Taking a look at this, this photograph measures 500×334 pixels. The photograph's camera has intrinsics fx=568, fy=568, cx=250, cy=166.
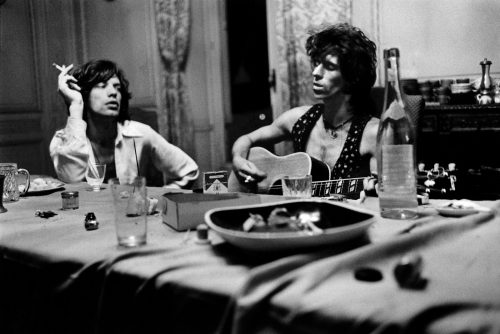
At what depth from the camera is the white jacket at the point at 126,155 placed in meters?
2.40

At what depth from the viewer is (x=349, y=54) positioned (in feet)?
8.05

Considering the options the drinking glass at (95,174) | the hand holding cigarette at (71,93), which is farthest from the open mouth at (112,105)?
the drinking glass at (95,174)

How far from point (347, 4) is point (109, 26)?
2415mm

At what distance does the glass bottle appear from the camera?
4.24 ft

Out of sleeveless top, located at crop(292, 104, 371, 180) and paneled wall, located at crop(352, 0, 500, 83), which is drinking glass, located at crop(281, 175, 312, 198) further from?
paneled wall, located at crop(352, 0, 500, 83)

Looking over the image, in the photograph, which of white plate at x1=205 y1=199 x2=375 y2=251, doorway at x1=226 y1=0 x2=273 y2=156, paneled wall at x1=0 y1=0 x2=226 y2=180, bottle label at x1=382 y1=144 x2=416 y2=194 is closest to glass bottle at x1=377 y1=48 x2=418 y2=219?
bottle label at x1=382 y1=144 x2=416 y2=194

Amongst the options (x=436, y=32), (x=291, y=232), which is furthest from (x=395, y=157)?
(x=436, y=32)

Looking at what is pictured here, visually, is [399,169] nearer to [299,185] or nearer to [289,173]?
[299,185]

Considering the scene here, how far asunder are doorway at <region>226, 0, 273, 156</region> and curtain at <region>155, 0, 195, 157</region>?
3.98 ft

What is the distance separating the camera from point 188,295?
867 mm

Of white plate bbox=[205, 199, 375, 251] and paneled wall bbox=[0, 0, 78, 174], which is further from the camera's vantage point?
paneled wall bbox=[0, 0, 78, 174]

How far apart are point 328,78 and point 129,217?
154cm

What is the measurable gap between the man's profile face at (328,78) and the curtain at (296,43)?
1600mm

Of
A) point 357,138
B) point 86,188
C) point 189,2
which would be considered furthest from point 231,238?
point 189,2
